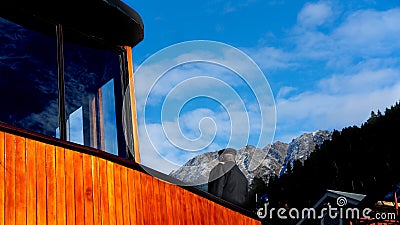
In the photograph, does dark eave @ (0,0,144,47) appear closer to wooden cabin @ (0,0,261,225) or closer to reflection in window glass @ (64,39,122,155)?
wooden cabin @ (0,0,261,225)

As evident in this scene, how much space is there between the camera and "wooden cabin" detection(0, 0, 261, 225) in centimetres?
420

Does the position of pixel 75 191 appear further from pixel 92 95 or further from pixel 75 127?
pixel 92 95

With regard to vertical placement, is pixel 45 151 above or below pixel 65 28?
below

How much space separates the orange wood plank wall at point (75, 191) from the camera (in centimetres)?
405

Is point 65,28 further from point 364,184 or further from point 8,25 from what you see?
point 364,184

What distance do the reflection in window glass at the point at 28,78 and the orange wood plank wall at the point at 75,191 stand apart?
2.17 ft

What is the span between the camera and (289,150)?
3282 inches

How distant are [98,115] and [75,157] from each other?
139cm

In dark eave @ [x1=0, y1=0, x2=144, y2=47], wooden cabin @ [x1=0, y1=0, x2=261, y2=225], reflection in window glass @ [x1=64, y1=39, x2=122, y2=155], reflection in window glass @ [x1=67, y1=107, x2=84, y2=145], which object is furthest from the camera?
reflection in window glass @ [x1=64, y1=39, x2=122, y2=155]

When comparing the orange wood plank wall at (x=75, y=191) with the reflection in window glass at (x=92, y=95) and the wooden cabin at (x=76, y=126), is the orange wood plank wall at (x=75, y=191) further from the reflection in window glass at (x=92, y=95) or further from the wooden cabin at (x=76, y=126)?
the reflection in window glass at (x=92, y=95)

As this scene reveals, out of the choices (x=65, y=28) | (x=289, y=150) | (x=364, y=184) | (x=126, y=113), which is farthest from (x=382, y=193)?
(x=289, y=150)
